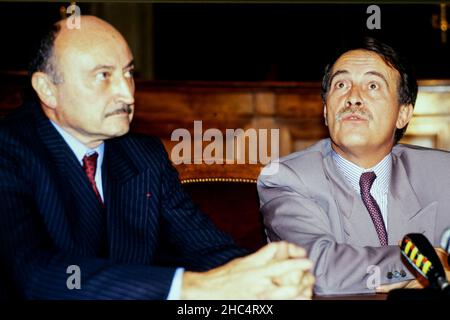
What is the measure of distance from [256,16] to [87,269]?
20.0 ft

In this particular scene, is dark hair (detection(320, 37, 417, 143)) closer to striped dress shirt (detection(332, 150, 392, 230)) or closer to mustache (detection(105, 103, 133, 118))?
striped dress shirt (detection(332, 150, 392, 230))

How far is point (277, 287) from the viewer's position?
1454 millimetres

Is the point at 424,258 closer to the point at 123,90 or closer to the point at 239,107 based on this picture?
the point at 123,90

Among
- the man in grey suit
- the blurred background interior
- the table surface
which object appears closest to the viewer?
the table surface

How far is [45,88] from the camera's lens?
5.88 ft

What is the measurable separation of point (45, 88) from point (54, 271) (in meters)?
0.58

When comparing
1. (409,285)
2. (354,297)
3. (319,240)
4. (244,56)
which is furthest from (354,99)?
(244,56)

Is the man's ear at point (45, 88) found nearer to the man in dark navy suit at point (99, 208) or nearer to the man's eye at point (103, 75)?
the man in dark navy suit at point (99, 208)

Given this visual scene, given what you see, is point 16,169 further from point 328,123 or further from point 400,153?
point 400,153

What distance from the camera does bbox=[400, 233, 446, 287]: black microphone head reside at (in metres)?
1.32

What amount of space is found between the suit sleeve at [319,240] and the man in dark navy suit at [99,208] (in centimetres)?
24

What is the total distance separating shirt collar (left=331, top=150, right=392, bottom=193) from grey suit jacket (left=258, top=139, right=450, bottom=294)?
0.03 meters

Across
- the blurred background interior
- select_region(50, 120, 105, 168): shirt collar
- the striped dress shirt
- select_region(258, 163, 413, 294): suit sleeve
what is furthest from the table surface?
the blurred background interior

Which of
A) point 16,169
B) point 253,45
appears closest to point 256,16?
point 253,45
